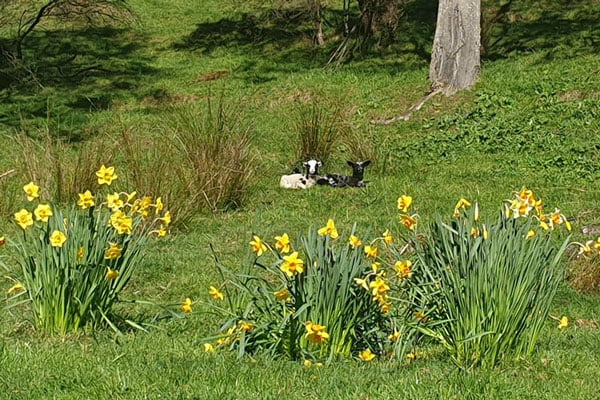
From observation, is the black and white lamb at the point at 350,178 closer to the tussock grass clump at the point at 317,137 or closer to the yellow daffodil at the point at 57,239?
the tussock grass clump at the point at 317,137

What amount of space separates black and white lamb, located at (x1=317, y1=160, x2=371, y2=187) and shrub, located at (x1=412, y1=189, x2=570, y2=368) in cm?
673

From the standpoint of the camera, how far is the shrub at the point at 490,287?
461 cm

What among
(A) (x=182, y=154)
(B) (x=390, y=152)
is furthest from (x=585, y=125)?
(A) (x=182, y=154)

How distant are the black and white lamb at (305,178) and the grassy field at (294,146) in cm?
19

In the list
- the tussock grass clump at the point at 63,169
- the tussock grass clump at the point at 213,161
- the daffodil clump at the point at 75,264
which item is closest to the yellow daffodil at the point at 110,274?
the daffodil clump at the point at 75,264

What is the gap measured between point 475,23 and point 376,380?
11.9 meters

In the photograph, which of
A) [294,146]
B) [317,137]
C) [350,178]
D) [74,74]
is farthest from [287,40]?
[350,178]

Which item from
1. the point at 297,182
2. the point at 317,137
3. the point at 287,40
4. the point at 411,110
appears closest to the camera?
the point at 297,182

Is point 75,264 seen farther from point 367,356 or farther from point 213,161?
point 213,161

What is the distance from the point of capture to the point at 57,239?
5219 millimetres

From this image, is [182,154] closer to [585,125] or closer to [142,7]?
[585,125]

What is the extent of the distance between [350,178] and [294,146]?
1.35 m

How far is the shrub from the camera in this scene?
15.1 ft

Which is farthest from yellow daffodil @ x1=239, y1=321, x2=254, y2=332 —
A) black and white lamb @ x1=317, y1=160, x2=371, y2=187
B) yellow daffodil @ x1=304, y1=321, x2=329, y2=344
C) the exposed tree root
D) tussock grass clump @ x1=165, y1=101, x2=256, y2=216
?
the exposed tree root
